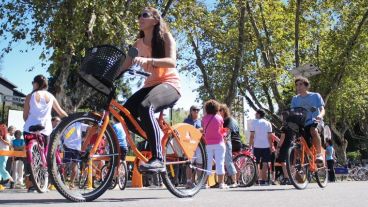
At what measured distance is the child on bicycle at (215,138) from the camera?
9836mm

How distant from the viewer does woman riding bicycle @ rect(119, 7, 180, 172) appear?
5.32m

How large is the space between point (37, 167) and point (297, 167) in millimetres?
4109

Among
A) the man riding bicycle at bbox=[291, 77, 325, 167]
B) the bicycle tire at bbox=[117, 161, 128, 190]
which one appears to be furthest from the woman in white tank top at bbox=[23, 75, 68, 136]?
the man riding bicycle at bbox=[291, 77, 325, 167]

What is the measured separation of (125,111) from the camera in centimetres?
536

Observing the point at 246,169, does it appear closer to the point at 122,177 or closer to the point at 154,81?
the point at 122,177

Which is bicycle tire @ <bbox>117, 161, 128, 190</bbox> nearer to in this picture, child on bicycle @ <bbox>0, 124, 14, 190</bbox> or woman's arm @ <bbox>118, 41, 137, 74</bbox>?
child on bicycle @ <bbox>0, 124, 14, 190</bbox>

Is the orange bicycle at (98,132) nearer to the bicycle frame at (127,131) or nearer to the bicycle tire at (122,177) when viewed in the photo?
the bicycle frame at (127,131)


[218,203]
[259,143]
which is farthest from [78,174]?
[259,143]

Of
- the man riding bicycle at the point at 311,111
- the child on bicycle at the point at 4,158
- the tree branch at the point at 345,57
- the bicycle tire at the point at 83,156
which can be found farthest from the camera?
the tree branch at the point at 345,57

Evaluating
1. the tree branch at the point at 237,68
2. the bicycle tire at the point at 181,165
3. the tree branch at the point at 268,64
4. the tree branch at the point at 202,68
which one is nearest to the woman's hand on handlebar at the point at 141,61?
the bicycle tire at the point at 181,165

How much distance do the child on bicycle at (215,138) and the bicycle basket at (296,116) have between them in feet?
4.94

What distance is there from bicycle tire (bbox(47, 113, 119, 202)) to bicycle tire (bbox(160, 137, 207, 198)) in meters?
0.66

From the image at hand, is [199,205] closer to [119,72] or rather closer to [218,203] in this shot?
[218,203]

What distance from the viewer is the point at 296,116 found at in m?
8.87
